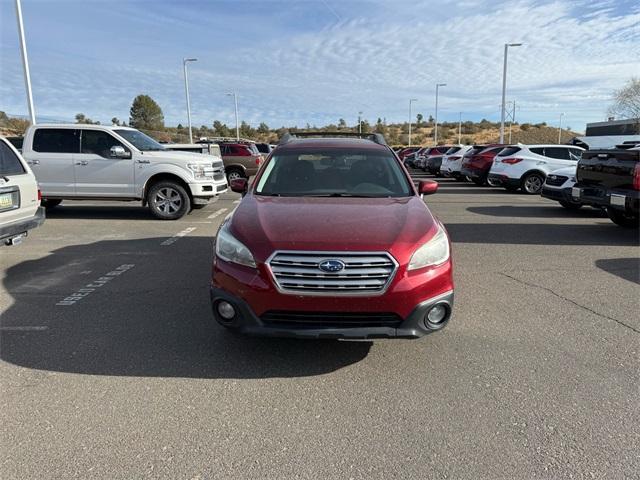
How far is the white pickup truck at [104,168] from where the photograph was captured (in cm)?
1001

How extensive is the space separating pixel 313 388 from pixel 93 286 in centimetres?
344

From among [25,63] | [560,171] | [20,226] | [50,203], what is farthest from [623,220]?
[25,63]

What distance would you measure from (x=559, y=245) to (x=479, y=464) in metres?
6.21

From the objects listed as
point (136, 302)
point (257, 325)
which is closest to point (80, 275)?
point (136, 302)

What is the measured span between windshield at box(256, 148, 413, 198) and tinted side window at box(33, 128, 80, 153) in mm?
6929

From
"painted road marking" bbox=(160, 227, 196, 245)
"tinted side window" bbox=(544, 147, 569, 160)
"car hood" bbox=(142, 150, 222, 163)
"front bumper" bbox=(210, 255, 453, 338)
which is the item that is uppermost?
"car hood" bbox=(142, 150, 222, 163)

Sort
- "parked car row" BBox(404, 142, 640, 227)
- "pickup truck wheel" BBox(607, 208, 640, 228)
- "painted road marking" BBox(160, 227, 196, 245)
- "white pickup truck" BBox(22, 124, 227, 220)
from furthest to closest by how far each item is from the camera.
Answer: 1. "white pickup truck" BBox(22, 124, 227, 220)
2. "pickup truck wheel" BBox(607, 208, 640, 228)
3. "painted road marking" BBox(160, 227, 196, 245)
4. "parked car row" BBox(404, 142, 640, 227)

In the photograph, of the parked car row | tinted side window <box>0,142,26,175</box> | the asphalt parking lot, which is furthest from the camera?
the parked car row

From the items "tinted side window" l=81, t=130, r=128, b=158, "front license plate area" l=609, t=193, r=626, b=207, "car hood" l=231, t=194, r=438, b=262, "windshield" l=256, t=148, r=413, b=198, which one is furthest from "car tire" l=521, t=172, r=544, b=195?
"car hood" l=231, t=194, r=438, b=262

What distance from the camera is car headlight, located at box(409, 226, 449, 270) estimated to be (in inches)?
130

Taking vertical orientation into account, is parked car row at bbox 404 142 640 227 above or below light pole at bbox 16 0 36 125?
below

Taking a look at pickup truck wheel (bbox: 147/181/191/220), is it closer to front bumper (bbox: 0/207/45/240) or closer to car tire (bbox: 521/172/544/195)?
front bumper (bbox: 0/207/45/240)

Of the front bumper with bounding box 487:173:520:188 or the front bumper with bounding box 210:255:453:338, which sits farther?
the front bumper with bounding box 487:173:520:188

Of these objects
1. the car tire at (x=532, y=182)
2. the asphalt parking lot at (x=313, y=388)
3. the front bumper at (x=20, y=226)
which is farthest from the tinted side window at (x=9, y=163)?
the car tire at (x=532, y=182)
